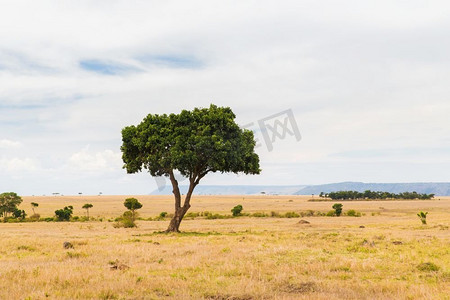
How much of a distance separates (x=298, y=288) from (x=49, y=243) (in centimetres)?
2052

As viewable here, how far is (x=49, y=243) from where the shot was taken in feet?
94.6

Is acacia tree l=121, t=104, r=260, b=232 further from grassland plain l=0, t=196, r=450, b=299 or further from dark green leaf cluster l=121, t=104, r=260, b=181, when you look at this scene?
grassland plain l=0, t=196, r=450, b=299

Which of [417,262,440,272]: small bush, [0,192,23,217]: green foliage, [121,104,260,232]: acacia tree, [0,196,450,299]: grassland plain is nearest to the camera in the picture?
[0,196,450,299]: grassland plain

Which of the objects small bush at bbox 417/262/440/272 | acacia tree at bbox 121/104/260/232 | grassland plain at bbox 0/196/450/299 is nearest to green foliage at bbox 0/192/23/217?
acacia tree at bbox 121/104/260/232

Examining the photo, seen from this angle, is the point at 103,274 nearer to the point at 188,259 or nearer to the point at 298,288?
the point at 188,259

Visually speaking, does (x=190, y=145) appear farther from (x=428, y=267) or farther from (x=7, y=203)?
(x=7, y=203)

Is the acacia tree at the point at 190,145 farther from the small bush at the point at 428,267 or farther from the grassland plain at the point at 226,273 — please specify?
the small bush at the point at 428,267

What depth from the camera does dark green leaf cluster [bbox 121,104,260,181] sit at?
3656 centimetres

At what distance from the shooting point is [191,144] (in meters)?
37.2

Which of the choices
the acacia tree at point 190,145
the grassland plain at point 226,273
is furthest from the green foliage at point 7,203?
the grassland plain at point 226,273

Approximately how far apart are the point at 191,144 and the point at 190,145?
15cm

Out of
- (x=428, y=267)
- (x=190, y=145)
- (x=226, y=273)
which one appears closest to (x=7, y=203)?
(x=190, y=145)

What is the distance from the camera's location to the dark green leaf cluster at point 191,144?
36.6 meters

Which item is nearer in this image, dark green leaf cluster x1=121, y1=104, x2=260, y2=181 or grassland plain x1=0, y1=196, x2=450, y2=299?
grassland plain x1=0, y1=196, x2=450, y2=299
